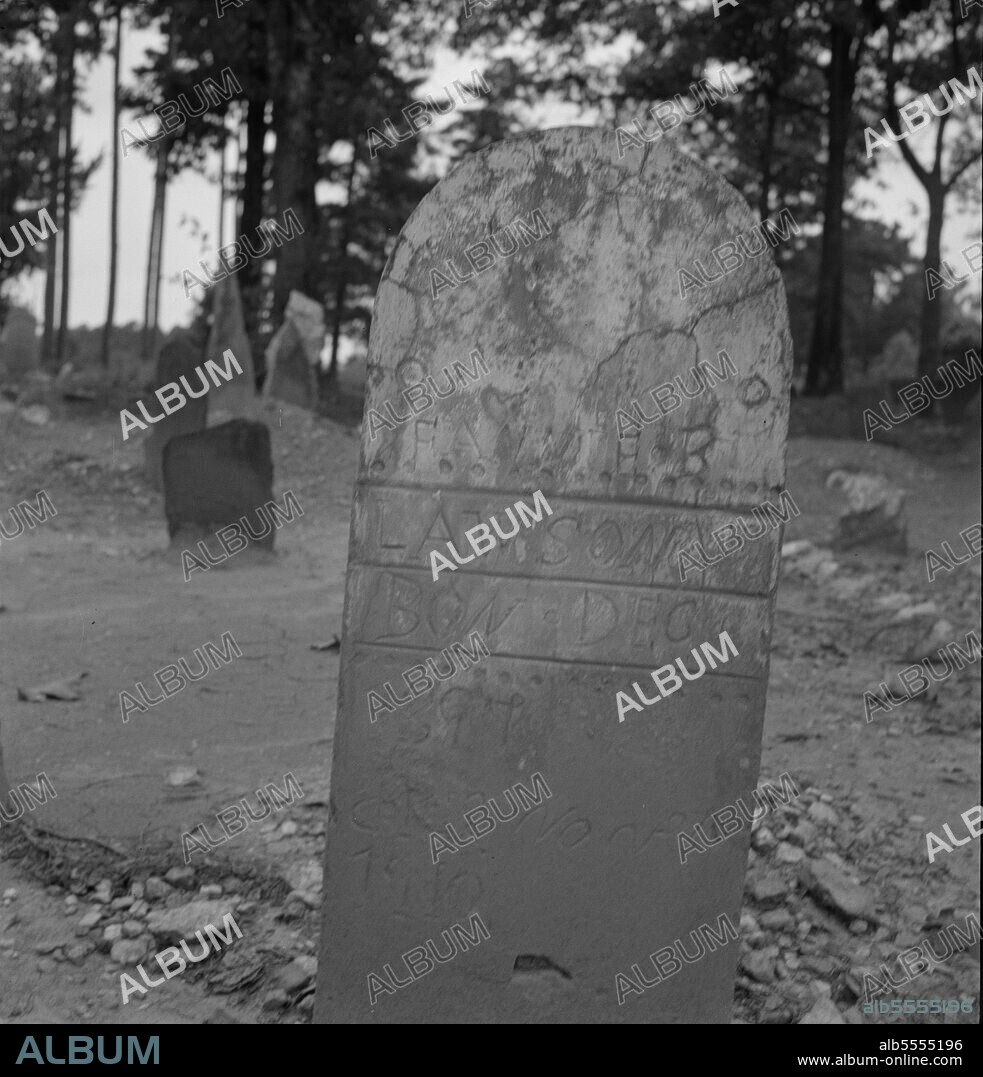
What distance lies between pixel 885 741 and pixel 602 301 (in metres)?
3.99

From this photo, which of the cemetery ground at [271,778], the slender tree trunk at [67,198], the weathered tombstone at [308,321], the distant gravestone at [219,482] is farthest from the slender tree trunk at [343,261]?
the distant gravestone at [219,482]

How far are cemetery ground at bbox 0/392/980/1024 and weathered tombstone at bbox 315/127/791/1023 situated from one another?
16 cm

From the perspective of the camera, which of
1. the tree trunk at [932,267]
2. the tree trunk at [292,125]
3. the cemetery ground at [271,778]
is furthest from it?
the tree trunk at [932,267]

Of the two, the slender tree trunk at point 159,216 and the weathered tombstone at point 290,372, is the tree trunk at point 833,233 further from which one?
the slender tree trunk at point 159,216

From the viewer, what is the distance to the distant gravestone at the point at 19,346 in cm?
1858

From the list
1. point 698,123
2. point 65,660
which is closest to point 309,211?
point 698,123

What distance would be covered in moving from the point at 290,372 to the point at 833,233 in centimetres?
812

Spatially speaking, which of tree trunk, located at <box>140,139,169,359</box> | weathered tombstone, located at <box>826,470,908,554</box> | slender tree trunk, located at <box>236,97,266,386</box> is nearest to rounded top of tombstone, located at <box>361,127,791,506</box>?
weathered tombstone, located at <box>826,470,908,554</box>

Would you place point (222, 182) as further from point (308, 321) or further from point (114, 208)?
point (308, 321)

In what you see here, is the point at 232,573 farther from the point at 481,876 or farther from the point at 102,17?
the point at 102,17

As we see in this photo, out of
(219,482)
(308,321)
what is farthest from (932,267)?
(219,482)

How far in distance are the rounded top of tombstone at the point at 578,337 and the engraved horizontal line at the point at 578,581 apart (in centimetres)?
22

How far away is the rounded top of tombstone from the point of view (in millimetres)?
2977
